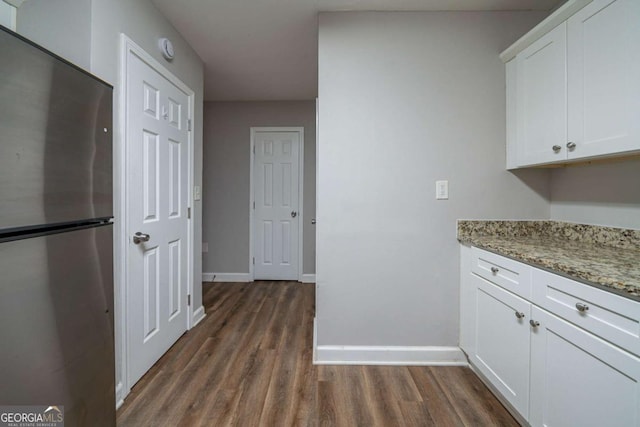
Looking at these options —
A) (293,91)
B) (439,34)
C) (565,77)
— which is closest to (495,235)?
(565,77)

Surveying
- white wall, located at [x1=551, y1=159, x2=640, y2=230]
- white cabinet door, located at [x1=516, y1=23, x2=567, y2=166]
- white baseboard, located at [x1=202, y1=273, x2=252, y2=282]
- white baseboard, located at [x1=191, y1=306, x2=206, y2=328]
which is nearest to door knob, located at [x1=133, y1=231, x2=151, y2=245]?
white baseboard, located at [x1=191, y1=306, x2=206, y2=328]

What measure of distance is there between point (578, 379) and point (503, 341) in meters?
0.44

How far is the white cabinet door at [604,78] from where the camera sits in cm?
119

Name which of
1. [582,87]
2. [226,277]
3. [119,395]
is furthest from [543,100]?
[226,277]

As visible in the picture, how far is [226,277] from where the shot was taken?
3.89m

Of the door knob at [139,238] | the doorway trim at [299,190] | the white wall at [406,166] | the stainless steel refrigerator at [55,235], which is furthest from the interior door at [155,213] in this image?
the doorway trim at [299,190]

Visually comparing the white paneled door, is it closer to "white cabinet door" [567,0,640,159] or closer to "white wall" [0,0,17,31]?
"white wall" [0,0,17,31]

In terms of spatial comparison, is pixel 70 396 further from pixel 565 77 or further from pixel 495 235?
pixel 565 77

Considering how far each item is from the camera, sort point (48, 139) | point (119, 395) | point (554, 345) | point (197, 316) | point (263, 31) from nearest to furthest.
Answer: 1. point (48, 139)
2. point (554, 345)
3. point (119, 395)
4. point (263, 31)
5. point (197, 316)

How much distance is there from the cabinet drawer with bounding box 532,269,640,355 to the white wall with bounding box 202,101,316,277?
289 cm

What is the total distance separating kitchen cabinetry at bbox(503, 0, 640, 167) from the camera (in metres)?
1.20

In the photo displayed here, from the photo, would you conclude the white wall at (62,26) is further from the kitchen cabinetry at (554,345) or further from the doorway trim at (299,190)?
the doorway trim at (299,190)

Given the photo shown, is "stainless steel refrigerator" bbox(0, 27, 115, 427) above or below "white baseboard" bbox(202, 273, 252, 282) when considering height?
above

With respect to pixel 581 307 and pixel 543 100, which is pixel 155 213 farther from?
pixel 543 100
